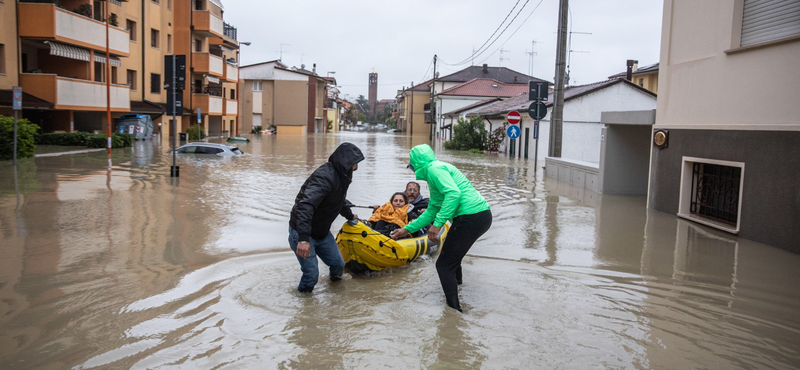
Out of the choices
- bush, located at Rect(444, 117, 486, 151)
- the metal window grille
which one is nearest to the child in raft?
the metal window grille

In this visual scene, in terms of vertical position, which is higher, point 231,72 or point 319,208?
point 231,72

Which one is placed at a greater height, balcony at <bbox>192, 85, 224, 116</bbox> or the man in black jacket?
balcony at <bbox>192, 85, 224, 116</bbox>

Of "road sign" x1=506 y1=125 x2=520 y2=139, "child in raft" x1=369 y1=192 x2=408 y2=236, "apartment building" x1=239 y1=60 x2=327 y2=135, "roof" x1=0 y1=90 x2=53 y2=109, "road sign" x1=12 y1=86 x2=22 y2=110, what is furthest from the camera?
"apartment building" x1=239 y1=60 x2=327 y2=135

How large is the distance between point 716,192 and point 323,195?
829cm

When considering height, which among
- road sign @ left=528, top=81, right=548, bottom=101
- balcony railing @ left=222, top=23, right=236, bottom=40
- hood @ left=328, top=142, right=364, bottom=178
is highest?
balcony railing @ left=222, top=23, right=236, bottom=40

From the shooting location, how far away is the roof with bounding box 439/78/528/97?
2559 inches

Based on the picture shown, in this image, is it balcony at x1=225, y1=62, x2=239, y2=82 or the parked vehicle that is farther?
balcony at x1=225, y1=62, x2=239, y2=82

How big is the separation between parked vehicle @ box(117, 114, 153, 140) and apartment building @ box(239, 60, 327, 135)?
109ft

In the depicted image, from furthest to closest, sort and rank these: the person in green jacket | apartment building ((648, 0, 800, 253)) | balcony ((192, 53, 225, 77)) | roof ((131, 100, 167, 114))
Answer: balcony ((192, 53, 225, 77)) → roof ((131, 100, 167, 114)) → apartment building ((648, 0, 800, 253)) → the person in green jacket

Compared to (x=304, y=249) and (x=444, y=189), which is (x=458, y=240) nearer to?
(x=444, y=189)

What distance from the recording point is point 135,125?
34.1m

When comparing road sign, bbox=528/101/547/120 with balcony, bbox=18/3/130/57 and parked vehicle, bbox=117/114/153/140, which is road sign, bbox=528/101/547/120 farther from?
parked vehicle, bbox=117/114/153/140

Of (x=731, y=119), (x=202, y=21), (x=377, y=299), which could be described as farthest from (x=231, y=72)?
→ (x=377, y=299)

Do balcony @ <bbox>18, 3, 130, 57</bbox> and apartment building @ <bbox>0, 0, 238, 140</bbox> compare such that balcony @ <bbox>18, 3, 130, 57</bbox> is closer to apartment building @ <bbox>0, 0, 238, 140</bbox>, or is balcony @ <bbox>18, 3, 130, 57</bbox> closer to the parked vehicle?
apartment building @ <bbox>0, 0, 238, 140</bbox>
